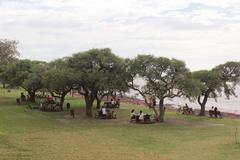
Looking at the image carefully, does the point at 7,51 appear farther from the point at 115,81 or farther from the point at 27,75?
the point at 115,81

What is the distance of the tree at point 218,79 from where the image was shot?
174 feet

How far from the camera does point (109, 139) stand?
30938 mm

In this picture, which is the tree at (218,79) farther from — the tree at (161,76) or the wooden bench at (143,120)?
the wooden bench at (143,120)

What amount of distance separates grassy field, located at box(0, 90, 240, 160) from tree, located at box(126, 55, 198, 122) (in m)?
2.87

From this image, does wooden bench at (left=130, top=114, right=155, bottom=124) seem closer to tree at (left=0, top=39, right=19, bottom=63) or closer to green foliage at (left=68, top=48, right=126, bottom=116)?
green foliage at (left=68, top=48, right=126, bottom=116)

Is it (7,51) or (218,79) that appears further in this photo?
(7,51)

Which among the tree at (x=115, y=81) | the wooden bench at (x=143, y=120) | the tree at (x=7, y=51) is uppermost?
the tree at (x=7, y=51)

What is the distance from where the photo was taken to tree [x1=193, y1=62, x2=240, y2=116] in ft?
174

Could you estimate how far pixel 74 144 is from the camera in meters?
27.8

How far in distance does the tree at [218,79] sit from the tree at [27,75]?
1903cm

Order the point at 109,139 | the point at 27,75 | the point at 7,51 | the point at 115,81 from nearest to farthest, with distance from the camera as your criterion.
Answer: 1. the point at 109,139
2. the point at 115,81
3. the point at 27,75
4. the point at 7,51

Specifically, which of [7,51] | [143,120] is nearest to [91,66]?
[143,120]

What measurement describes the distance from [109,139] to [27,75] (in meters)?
31.0

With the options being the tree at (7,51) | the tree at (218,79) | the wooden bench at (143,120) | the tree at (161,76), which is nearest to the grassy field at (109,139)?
the wooden bench at (143,120)
